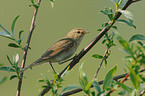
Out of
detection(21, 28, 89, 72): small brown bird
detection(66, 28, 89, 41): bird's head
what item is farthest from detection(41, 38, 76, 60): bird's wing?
detection(66, 28, 89, 41): bird's head

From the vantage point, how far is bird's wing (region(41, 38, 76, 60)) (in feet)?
9.78

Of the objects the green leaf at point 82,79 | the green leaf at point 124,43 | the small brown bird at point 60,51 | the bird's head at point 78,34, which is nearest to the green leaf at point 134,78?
the green leaf at point 124,43

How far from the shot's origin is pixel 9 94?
570 cm

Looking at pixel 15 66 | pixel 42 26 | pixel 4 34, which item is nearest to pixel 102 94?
pixel 15 66

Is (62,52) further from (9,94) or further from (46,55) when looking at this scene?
(9,94)

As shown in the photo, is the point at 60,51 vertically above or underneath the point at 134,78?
underneath

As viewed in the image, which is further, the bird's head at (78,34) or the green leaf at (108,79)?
the bird's head at (78,34)

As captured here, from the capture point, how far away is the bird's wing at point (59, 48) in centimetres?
298

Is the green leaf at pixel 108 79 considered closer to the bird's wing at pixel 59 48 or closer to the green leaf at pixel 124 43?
the green leaf at pixel 124 43

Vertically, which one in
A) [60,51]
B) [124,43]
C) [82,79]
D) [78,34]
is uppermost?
[124,43]

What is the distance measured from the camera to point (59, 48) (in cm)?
319

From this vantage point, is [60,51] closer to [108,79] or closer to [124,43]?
[108,79]

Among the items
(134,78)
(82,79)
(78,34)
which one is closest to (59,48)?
(78,34)

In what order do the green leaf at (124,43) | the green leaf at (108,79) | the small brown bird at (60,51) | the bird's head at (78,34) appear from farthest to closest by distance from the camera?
the bird's head at (78,34) → the small brown bird at (60,51) → the green leaf at (108,79) → the green leaf at (124,43)
